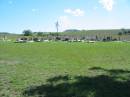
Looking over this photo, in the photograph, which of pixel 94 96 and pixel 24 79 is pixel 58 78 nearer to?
pixel 24 79

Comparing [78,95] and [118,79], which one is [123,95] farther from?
[118,79]

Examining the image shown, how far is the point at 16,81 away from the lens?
1237 centimetres

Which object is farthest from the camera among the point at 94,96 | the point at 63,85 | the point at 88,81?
the point at 88,81

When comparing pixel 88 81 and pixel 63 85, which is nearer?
pixel 63 85

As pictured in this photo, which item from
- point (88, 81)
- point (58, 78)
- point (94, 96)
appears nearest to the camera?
point (94, 96)

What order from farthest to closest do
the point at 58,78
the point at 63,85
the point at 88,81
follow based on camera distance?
the point at 58,78 → the point at 88,81 → the point at 63,85

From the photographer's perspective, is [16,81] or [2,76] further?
[2,76]

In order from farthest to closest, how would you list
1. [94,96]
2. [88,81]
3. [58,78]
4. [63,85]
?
1. [58,78]
2. [88,81]
3. [63,85]
4. [94,96]

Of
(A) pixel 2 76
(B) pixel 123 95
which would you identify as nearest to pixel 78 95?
(B) pixel 123 95

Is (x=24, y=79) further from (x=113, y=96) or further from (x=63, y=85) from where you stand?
(x=113, y=96)

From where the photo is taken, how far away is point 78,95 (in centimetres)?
953

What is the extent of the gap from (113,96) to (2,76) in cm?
609

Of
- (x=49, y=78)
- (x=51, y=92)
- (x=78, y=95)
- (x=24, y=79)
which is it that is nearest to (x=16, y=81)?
(x=24, y=79)

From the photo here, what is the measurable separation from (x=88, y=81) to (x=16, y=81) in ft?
9.18
